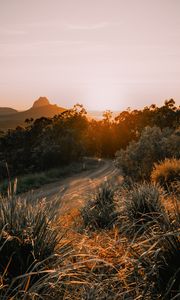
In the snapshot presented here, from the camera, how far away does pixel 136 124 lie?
82.1 metres

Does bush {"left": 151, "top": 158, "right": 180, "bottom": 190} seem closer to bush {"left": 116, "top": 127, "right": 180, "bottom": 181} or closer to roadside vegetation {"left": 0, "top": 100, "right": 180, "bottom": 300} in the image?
roadside vegetation {"left": 0, "top": 100, "right": 180, "bottom": 300}

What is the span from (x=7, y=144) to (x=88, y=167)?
1611 cm

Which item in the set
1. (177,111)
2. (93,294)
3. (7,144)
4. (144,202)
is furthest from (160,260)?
(177,111)

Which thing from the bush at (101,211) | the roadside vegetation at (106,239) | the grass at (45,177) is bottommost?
the grass at (45,177)

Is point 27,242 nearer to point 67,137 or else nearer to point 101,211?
point 101,211

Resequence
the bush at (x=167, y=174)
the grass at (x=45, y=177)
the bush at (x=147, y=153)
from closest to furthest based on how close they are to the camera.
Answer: the bush at (x=167, y=174)
the bush at (x=147, y=153)
the grass at (x=45, y=177)

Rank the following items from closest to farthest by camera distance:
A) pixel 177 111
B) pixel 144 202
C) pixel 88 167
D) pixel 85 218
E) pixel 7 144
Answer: pixel 144 202 → pixel 85 218 → pixel 88 167 → pixel 7 144 → pixel 177 111

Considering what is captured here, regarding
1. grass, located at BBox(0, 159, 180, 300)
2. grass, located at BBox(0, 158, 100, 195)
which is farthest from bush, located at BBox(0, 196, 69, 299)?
grass, located at BBox(0, 158, 100, 195)

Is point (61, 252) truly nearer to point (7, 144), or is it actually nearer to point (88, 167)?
point (88, 167)

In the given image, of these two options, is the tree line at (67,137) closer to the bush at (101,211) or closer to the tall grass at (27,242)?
the bush at (101,211)

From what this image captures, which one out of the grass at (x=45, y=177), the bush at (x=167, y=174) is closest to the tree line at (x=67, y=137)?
the grass at (x=45, y=177)

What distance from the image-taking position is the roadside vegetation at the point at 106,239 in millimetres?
4578

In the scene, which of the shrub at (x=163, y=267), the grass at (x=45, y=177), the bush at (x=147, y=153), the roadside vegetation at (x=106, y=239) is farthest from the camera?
the grass at (x=45, y=177)

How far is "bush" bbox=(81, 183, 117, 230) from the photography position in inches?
452
